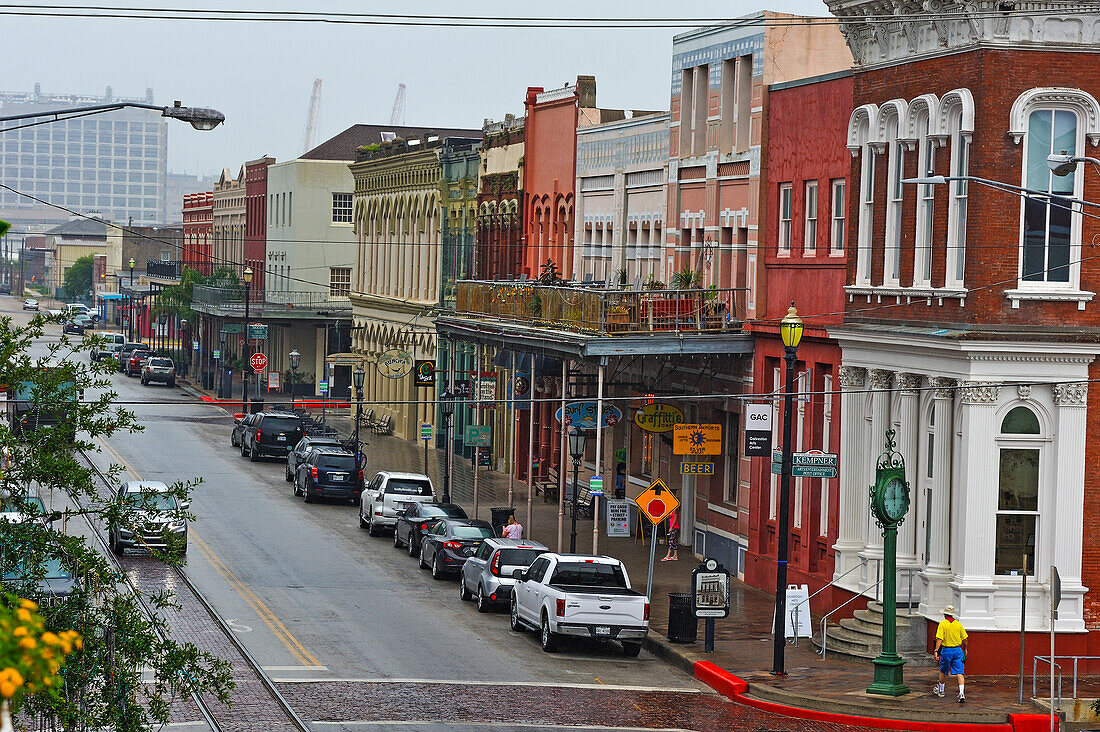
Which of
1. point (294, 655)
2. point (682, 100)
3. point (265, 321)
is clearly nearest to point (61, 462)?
point (294, 655)

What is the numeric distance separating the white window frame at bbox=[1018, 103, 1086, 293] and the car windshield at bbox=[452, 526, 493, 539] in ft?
44.6

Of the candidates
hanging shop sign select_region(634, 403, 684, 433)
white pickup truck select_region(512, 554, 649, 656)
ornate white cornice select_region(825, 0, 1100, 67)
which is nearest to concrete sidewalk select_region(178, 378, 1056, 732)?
white pickup truck select_region(512, 554, 649, 656)

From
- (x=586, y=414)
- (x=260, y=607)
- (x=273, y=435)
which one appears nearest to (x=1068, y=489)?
(x=260, y=607)

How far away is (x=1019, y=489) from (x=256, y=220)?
78.9 m

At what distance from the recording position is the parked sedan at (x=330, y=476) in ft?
157

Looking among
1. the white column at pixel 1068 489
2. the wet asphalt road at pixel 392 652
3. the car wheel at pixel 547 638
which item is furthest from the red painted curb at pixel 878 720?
the car wheel at pixel 547 638

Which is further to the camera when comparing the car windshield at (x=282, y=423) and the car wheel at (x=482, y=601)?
the car windshield at (x=282, y=423)

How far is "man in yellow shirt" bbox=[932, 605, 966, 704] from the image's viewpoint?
24000mm

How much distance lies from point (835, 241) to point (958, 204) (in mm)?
5787

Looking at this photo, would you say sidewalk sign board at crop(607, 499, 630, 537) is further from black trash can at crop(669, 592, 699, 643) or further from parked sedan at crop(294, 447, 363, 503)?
parked sedan at crop(294, 447, 363, 503)

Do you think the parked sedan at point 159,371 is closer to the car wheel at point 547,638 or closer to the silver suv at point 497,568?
the silver suv at point 497,568

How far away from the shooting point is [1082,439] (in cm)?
2594

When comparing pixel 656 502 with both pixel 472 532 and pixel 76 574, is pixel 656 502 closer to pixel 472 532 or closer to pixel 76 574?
pixel 472 532

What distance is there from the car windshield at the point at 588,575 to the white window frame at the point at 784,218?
9.16 meters
